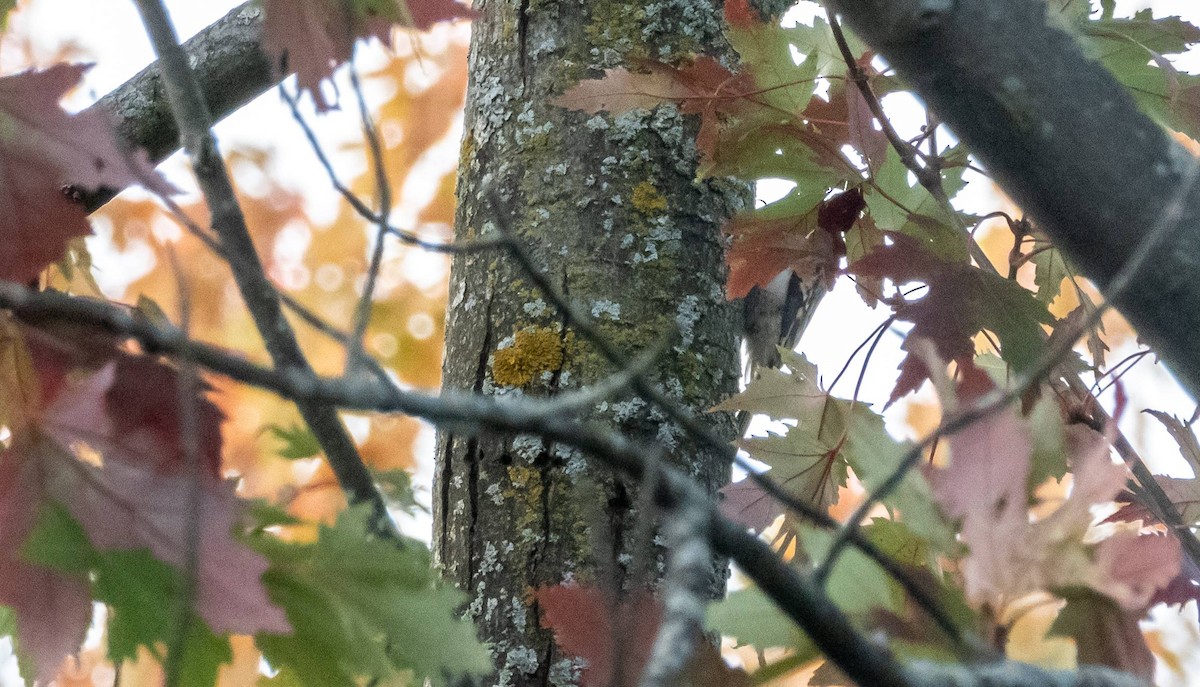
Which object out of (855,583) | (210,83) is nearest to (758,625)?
(855,583)

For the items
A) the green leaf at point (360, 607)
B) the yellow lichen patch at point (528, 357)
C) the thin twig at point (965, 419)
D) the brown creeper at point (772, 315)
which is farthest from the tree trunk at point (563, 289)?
the thin twig at point (965, 419)

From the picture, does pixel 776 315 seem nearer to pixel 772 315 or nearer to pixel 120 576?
pixel 772 315

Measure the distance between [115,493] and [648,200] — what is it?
0.75 metres

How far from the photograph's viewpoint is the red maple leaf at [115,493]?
588mm

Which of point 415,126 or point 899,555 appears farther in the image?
point 415,126

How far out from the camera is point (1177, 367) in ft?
2.06

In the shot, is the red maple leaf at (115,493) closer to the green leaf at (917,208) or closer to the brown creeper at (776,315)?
the green leaf at (917,208)

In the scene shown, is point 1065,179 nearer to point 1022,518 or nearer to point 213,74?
point 1022,518

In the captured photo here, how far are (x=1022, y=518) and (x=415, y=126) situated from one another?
9.27 ft

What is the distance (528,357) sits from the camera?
1.16 m

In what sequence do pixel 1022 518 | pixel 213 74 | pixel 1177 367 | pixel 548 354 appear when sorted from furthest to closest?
pixel 213 74
pixel 548 354
pixel 1177 367
pixel 1022 518

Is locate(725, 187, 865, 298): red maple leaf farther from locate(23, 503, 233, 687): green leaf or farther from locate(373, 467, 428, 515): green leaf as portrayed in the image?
locate(23, 503, 233, 687): green leaf

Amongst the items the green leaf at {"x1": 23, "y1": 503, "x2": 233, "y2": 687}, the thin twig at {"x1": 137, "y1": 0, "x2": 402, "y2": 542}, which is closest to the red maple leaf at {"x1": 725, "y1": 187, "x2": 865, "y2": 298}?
the thin twig at {"x1": 137, "y1": 0, "x2": 402, "y2": 542}

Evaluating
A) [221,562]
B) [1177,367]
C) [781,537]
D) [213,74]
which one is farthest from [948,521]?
[213,74]
